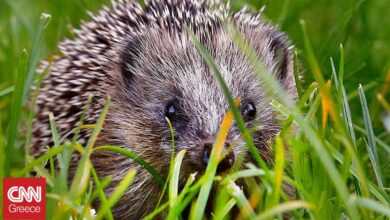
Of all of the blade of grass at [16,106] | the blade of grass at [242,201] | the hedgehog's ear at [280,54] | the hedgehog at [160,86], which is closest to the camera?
the blade of grass at [242,201]

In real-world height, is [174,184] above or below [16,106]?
below

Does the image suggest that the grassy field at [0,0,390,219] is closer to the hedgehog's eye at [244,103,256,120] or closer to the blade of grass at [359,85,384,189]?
the blade of grass at [359,85,384,189]

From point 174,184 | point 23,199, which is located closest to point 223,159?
point 174,184

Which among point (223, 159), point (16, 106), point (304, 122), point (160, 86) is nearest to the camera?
point (304, 122)

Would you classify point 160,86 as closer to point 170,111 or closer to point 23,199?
point 170,111

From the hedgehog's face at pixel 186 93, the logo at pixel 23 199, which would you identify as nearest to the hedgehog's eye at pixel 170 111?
the hedgehog's face at pixel 186 93

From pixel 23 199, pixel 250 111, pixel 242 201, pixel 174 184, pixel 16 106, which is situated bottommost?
pixel 242 201

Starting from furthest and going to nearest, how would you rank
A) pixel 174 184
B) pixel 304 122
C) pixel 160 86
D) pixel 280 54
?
1. pixel 280 54
2. pixel 160 86
3. pixel 174 184
4. pixel 304 122

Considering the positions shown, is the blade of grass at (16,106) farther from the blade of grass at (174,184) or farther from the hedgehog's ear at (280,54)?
the hedgehog's ear at (280,54)
